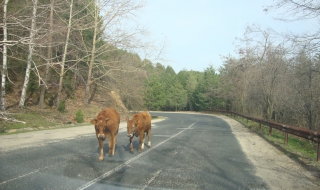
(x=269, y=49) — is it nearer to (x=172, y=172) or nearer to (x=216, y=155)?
(x=216, y=155)

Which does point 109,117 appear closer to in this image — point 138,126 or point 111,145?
point 111,145

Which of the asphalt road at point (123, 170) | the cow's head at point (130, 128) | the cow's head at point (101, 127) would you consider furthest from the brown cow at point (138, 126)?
the cow's head at point (101, 127)

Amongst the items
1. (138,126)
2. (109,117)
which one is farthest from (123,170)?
(138,126)

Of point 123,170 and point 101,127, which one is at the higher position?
point 101,127

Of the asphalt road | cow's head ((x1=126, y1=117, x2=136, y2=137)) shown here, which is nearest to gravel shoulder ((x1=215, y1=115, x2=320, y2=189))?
the asphalt road

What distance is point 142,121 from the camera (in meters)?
10.1

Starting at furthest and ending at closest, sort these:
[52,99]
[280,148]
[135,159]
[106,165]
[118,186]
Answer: [52,99] < [280,148] < [135,159] < [106,165] < [118,186]

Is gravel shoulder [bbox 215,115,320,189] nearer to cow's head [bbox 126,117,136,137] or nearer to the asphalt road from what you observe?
the asphalt road

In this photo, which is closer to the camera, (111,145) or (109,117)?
(109,117)

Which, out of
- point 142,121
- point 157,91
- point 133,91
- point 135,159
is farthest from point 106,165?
point 157,91

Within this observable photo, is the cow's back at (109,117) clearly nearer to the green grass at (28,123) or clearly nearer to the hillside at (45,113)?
the hillside at (45,113)

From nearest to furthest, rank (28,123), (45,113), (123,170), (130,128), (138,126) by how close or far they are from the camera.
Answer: (123,170), (130,128), (138,126), (28,123), (45,113)

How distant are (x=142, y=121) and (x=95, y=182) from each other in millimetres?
4343

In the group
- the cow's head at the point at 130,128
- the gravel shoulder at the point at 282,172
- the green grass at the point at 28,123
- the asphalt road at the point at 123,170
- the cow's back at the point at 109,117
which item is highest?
the cow's back at the point at 109,117
